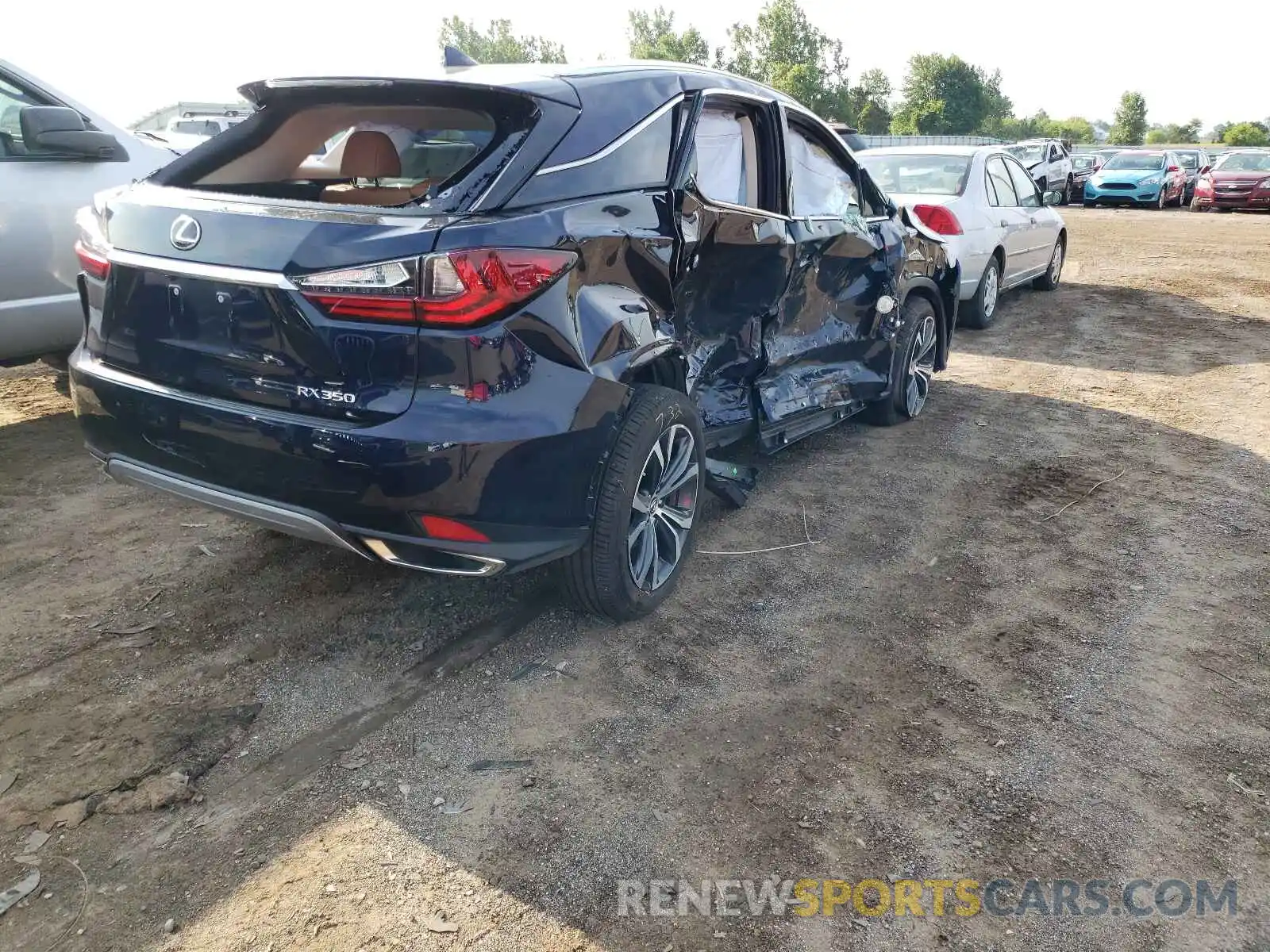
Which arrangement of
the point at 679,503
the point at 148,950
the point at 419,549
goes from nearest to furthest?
the point at 148,950 < the point at 419,549 < the point at 679,503

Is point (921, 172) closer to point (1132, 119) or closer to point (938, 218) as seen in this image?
point (938, 218)

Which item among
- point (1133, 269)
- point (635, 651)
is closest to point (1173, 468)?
point (635, 651)

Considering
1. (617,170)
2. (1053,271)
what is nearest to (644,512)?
(617,170)

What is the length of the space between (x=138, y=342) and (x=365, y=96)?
3.43ft

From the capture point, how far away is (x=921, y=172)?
8680mm

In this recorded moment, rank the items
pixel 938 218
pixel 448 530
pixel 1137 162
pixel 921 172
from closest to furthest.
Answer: pixel 448 530
pixel 938 218
pixel 921 172
pixel 1137 162

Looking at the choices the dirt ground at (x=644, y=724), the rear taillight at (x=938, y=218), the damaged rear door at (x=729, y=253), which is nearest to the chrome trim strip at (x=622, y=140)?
the damaged rear door at (x=729, y=253)

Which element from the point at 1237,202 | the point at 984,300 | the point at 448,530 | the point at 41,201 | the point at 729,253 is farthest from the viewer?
the point at 1237,202

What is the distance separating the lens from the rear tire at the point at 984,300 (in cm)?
872

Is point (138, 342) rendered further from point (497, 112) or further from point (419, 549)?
point (497, 112)

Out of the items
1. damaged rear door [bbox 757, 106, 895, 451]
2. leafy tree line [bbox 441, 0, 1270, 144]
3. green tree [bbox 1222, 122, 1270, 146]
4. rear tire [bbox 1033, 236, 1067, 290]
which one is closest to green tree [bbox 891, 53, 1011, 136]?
leafy tree line [bbox 441, 0, 1270, 144]

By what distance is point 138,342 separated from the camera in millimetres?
2930

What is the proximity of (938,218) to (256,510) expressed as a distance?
6583mm

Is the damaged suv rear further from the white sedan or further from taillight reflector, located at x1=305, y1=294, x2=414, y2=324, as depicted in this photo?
the white sedan
